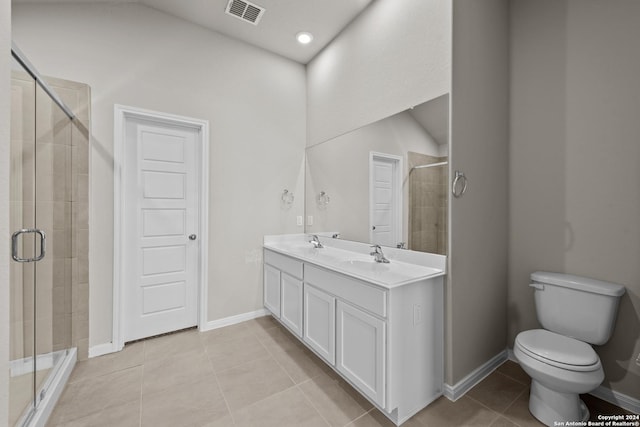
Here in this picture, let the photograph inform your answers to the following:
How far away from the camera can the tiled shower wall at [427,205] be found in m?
1.82

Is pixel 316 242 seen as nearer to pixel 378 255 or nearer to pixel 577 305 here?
pixel 378 255

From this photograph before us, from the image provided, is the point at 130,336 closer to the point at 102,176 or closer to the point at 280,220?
the point at 102,176

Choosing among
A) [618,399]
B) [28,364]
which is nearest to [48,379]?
[28,364]

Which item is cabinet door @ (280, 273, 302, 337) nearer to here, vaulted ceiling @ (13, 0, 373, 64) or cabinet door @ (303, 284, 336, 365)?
cabinet door @ (303, 284, 336, 365)

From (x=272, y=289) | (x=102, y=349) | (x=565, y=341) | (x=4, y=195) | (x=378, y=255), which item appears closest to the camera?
(x=4, y=195)

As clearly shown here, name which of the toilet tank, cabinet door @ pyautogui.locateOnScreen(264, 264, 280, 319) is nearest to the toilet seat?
the toilet tank

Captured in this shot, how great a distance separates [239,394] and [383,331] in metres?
1.07

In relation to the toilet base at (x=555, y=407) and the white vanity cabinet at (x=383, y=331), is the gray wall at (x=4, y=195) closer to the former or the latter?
the white vanity cabinet at (x=383, y=331)

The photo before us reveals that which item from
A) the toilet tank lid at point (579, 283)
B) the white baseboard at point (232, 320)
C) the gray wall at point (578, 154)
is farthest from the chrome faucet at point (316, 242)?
the toilet tank lid at point (579, 283)

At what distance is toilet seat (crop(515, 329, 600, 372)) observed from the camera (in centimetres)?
143

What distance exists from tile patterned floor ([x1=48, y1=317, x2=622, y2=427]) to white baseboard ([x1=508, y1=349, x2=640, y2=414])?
0.05 m

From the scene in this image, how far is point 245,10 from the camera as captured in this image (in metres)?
2.45

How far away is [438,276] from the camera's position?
175 centimetres

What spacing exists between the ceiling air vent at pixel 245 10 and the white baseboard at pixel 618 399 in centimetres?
378
